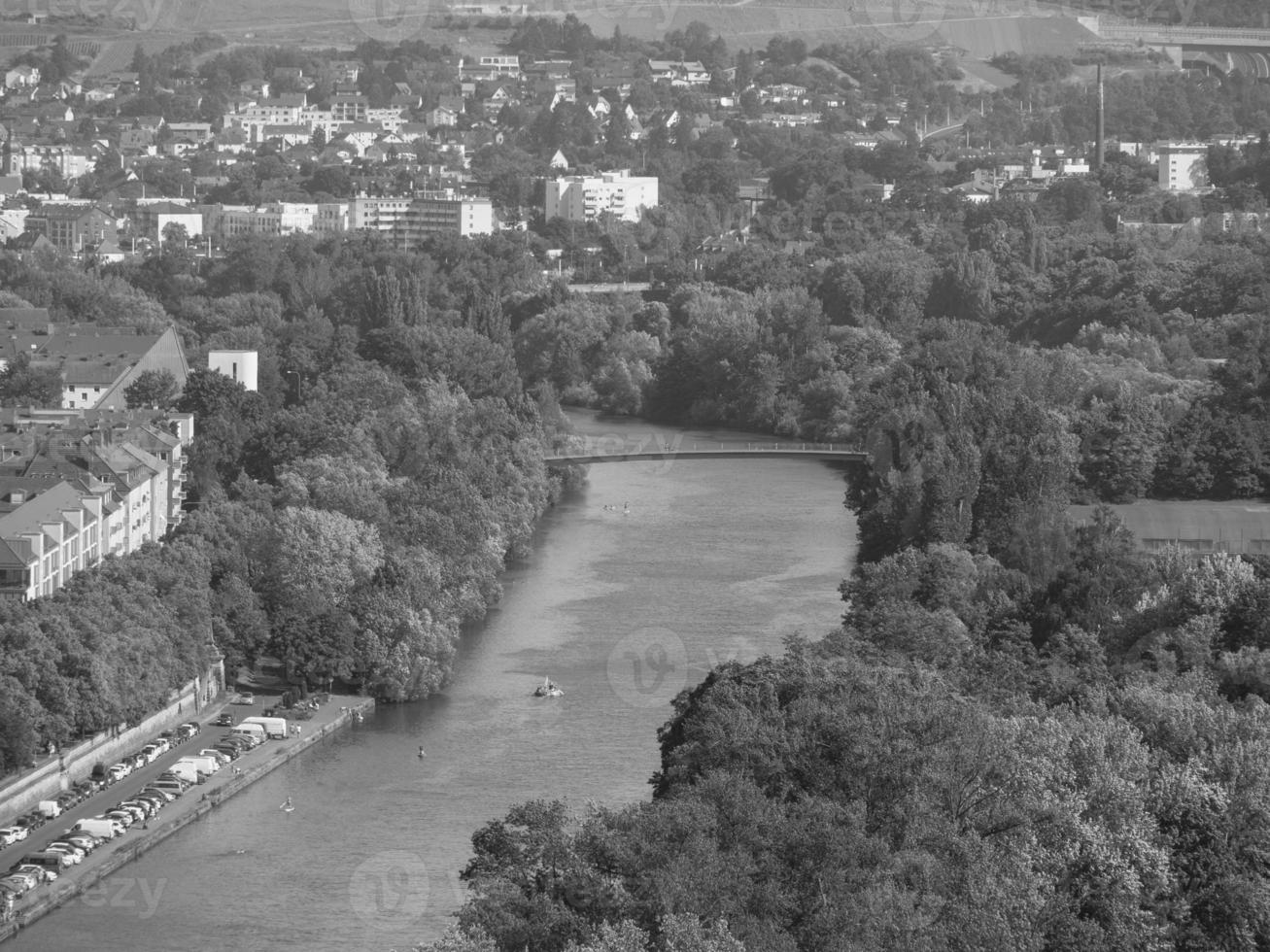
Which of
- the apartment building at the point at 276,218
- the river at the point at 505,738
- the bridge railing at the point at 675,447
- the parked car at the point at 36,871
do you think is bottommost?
the apartment building at the point at 276,218

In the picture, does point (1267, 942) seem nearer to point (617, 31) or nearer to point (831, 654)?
point (831, 654)

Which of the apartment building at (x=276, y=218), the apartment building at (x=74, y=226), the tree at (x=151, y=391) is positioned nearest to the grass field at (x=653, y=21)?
the apartment building at (x=276, y=218)

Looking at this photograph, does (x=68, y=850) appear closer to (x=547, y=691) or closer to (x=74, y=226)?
(x=547, y=691)

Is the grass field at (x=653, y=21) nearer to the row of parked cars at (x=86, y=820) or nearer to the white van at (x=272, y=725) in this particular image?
the white van at (x=272, y=725)

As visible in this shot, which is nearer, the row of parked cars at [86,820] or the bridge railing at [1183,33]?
the row of parked cars at [86,820]

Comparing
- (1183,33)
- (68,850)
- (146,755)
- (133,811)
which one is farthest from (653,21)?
(68,850)

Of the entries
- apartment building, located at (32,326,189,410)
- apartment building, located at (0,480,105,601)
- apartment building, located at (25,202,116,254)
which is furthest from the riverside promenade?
apartment building, located at (25,202,116,254)
